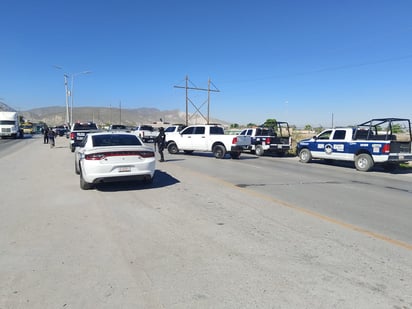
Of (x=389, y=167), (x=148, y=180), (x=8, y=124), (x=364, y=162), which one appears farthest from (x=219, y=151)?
(x=8, y=124)

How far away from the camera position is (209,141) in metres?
18.6

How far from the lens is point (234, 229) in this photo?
5.37 m

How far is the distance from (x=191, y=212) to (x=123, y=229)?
60.0 inches

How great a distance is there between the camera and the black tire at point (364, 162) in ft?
45.9

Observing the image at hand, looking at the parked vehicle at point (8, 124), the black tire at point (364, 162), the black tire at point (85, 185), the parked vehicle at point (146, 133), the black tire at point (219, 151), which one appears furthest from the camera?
the parked vehicle at point (8, 124)

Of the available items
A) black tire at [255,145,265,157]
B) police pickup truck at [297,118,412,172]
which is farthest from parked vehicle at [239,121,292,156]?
police pickup truck at [297,118,412,172]

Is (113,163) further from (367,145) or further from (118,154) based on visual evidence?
(367,145)

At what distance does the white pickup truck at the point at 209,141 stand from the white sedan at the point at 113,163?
9.27 m

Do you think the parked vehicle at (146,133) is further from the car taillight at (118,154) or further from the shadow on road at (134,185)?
the car taillight at (118,154)

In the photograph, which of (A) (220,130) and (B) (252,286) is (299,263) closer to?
(B) (252,286)

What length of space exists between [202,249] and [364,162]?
12.1m

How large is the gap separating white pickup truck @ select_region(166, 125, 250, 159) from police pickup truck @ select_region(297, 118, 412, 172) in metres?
4.07

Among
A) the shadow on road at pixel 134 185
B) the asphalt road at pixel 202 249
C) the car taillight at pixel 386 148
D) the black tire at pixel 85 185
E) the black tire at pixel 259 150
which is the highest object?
the car taillight at pixel 386 148

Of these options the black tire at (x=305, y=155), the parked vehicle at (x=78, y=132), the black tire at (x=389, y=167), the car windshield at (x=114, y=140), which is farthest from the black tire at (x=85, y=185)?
the black tire at (x=389, y=167)
